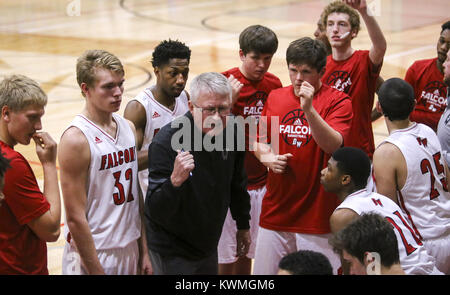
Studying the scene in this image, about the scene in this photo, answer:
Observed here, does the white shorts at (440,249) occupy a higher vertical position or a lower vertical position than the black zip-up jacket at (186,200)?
lower

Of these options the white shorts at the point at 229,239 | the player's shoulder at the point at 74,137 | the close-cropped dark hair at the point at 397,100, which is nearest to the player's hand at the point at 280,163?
the close-cropped dark hair at the point at 397,100

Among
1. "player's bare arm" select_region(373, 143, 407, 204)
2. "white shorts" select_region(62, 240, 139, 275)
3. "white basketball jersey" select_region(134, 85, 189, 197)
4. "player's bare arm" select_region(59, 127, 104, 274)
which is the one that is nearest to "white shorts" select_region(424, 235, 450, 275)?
"player's bare arm" select_region(373, 143, 407, 204)

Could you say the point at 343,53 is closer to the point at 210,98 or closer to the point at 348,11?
the point at 348,11

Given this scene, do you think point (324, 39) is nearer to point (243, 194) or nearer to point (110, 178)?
point (243, 194)

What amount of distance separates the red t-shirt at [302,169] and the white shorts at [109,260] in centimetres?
104

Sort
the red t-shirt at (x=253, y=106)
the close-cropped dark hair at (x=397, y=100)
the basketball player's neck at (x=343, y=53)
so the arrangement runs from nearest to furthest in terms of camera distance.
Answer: the close-cropped dark hair at (x=397, y=100)
the red t-shirt at (x=253, y=106)
the basketball player's neck at (x=343, y=53)

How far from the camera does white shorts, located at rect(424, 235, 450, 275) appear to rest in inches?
175

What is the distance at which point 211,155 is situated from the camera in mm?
3918

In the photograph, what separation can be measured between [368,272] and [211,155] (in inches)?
46.2

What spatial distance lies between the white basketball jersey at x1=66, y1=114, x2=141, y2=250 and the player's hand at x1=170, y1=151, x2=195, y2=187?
20.1 inches

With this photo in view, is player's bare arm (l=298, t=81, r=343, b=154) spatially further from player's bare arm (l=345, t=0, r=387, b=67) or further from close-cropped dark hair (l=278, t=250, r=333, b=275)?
close-cropped dark hair (l=278, t=250, r=333, b=275)

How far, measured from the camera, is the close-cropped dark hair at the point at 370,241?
132 inches

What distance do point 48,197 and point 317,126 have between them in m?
1.75

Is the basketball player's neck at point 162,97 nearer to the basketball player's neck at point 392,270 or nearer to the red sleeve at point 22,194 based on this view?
the red sleeve at point 22,194
